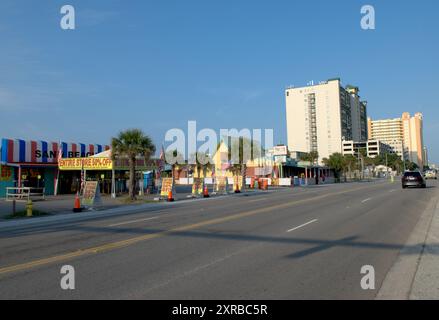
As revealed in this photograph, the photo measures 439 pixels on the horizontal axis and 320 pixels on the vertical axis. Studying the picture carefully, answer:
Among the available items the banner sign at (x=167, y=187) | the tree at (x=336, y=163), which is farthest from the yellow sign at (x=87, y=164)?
the tree at (x=336, y=163)

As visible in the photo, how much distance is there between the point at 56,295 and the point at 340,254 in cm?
588

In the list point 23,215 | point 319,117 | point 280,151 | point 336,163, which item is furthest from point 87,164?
point 319,117

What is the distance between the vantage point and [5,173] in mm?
37438

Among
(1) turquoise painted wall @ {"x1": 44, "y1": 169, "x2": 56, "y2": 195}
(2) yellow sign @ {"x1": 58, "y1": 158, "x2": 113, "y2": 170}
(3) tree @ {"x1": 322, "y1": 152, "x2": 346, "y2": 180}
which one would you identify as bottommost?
(1) turquoise painted wall @ {"x1": 44, "y1": 169, "x2": 56, "y2": 195}

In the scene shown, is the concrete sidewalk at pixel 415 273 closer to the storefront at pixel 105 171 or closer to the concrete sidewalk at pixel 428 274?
the concrete sidewalk at pixel 428 274

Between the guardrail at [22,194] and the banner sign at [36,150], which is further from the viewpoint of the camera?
the banner sign at [36,150]

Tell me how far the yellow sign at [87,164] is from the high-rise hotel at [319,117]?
15155 centimetres

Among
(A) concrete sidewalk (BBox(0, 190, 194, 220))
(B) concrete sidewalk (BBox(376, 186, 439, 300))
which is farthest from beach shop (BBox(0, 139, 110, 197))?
(B) concrete sidewalk (BBox(376, 186, 439, 300))

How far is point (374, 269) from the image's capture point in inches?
311

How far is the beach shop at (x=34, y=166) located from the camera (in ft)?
123

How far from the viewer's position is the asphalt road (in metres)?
6.58

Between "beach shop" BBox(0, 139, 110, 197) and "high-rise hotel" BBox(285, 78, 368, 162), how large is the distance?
147958 millimetres

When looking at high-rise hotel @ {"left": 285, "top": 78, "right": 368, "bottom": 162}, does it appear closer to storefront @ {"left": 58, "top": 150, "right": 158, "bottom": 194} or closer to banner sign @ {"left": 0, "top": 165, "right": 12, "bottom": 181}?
storefront @ {"left": 58, "top": 150, "right": 158, "bottom": 194}

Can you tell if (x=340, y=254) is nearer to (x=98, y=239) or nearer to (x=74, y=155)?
(x=98, y=239)
